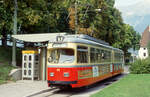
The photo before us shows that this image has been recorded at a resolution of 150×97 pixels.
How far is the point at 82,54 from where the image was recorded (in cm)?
1335

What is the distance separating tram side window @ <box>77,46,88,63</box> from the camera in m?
13.0

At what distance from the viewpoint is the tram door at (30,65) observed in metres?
17.3

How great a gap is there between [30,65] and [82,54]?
5.68m

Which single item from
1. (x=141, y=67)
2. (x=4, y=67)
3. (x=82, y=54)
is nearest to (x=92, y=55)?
(x=82, y=54)

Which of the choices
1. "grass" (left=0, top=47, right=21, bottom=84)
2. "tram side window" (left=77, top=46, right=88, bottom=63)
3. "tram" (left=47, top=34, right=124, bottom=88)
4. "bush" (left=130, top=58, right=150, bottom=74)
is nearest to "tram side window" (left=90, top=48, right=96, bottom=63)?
"tram" (left=47, top=34, right=124, bottom=88)

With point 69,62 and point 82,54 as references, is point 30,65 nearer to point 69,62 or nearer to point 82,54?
point 82,54

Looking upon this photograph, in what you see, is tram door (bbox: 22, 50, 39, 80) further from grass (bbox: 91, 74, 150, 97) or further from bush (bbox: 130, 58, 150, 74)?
bush (bbox: 130, 58, 150, 74)

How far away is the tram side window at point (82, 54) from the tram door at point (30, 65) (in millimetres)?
5090

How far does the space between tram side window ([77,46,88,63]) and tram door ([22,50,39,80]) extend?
5090mm

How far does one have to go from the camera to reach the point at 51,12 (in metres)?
28.5

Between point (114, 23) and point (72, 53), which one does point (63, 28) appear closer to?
point (114, 23)

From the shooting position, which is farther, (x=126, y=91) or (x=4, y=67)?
(x=4, y=67)

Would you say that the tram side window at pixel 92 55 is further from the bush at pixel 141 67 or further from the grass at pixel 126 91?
the bush at pixel 141 67

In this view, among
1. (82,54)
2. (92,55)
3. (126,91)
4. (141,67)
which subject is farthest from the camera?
(141,67)
